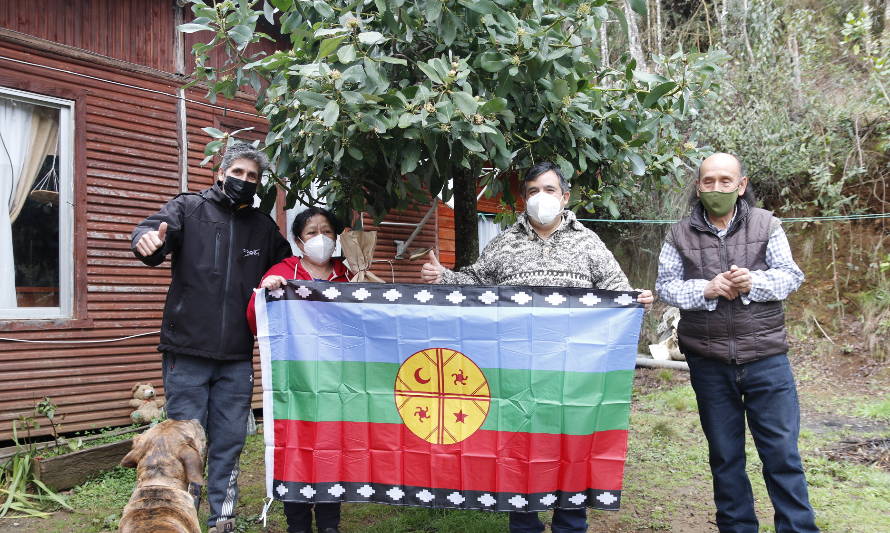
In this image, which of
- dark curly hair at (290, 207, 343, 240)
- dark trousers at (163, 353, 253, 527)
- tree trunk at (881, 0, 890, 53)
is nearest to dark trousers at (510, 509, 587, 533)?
dark trousers at (163, 353, 253, 527)

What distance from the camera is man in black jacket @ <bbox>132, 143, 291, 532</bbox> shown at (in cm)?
339

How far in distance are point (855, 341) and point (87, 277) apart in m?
10.2

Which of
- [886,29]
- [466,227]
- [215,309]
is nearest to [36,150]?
[215,309]

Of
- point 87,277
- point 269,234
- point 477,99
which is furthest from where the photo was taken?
point 87,277

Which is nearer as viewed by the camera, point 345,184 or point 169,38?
point 345,184

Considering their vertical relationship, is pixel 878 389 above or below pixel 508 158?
below

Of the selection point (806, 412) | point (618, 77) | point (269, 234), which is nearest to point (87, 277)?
point (269, 234)

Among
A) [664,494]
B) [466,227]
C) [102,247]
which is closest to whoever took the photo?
[466,227]

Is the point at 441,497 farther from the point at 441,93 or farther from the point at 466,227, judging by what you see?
the point at 441,93

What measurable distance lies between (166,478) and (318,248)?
1.34 m

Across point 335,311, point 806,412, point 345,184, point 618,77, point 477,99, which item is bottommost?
point 806,412

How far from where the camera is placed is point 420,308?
127 inches

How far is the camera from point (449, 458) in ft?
10.4

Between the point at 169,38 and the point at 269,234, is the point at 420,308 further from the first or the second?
the point at 169,38
